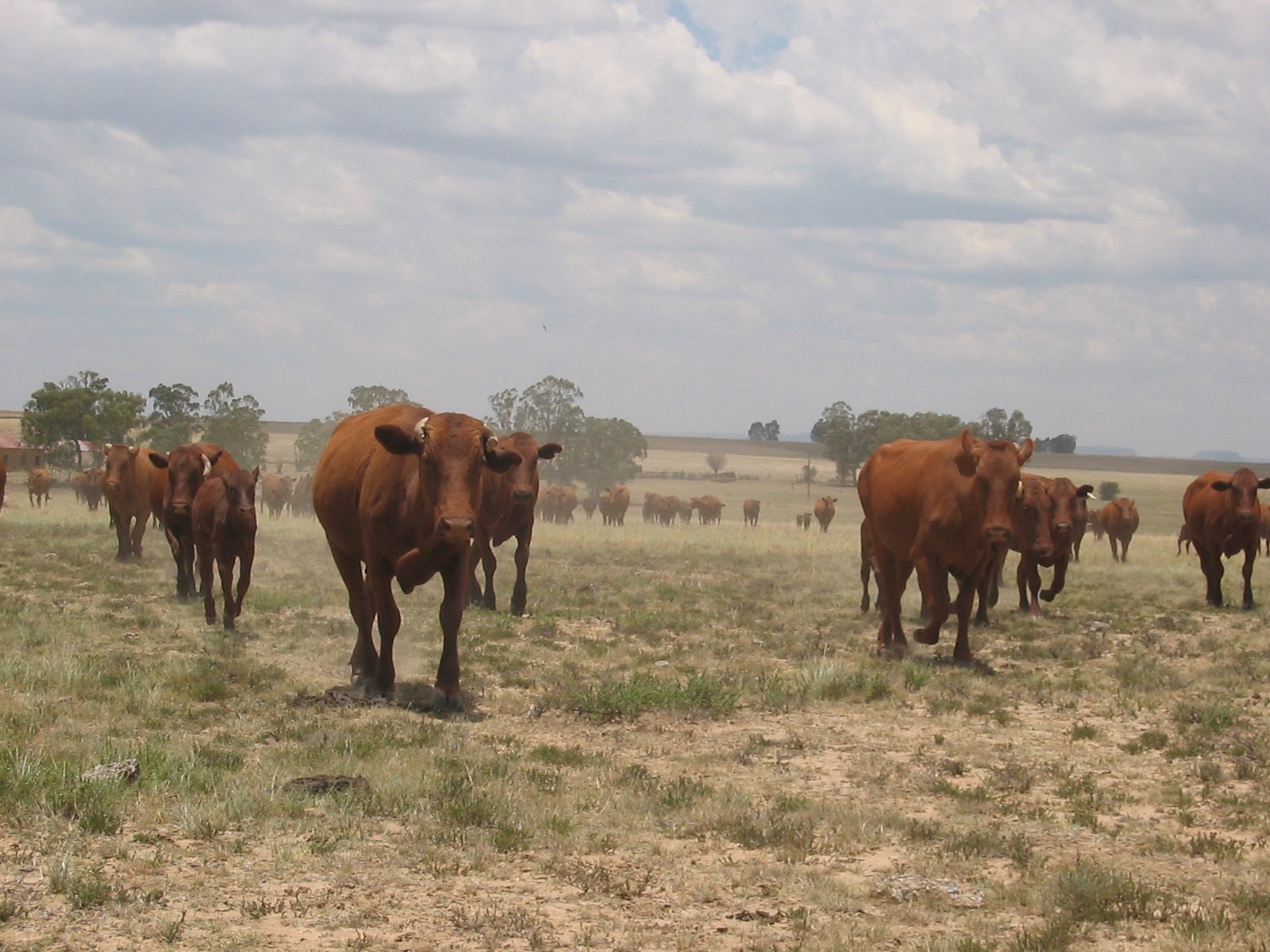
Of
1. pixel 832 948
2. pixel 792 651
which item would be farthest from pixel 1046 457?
pixel 832 948

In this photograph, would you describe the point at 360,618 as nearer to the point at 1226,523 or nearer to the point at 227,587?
the point at 227,587

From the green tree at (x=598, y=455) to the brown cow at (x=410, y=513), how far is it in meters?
77.4

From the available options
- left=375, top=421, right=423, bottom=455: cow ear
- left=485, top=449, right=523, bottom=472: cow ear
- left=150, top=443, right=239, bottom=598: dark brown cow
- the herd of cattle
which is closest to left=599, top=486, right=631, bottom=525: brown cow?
the herd of cattle

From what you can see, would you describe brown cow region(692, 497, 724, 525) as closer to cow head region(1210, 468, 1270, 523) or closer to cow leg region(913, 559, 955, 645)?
cow head region(1210, 468, 1270, 523)

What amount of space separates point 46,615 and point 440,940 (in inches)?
425

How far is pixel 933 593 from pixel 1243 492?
9.77m

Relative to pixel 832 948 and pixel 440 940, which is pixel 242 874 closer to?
pixel 440 940

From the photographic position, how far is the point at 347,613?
16.5m

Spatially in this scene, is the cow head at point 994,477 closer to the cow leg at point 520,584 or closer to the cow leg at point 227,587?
the cow leg at point 520,584

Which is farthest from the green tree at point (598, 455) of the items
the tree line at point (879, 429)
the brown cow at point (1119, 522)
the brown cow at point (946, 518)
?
the brown cow at point (946, 518)

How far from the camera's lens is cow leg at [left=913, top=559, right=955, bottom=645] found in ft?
44.8

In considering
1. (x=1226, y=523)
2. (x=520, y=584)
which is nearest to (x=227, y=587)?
(x=520, y=584)

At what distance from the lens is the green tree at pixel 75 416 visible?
79.6 metres

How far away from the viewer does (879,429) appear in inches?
3607
